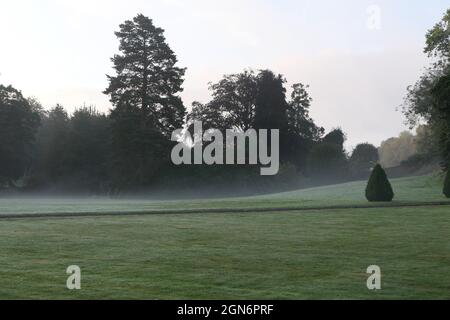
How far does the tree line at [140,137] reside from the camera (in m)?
55.8

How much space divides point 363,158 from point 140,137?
28632 mm

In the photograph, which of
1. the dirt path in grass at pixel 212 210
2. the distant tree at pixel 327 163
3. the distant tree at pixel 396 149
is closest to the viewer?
the dirt path in grass at pixel 212 210

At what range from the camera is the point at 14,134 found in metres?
59.2

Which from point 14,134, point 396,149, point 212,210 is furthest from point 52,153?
point 396,149

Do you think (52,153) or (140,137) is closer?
(140,137)

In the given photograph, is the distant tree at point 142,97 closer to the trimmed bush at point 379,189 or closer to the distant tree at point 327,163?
the distant tree at point 327,163

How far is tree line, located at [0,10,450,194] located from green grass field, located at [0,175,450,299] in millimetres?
36282

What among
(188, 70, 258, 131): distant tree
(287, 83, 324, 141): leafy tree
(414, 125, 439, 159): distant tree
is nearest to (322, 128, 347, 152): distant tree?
(287, 83, 324, 141): leafy tree

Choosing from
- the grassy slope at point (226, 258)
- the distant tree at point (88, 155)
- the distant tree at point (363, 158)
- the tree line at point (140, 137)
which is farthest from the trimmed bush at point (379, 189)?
the distant tree at point (88, 155)

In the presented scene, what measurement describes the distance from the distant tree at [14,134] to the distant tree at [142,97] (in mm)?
9331

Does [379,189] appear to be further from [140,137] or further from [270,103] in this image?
[270,103]

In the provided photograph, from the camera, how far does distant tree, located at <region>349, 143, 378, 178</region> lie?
6612 centimetres
